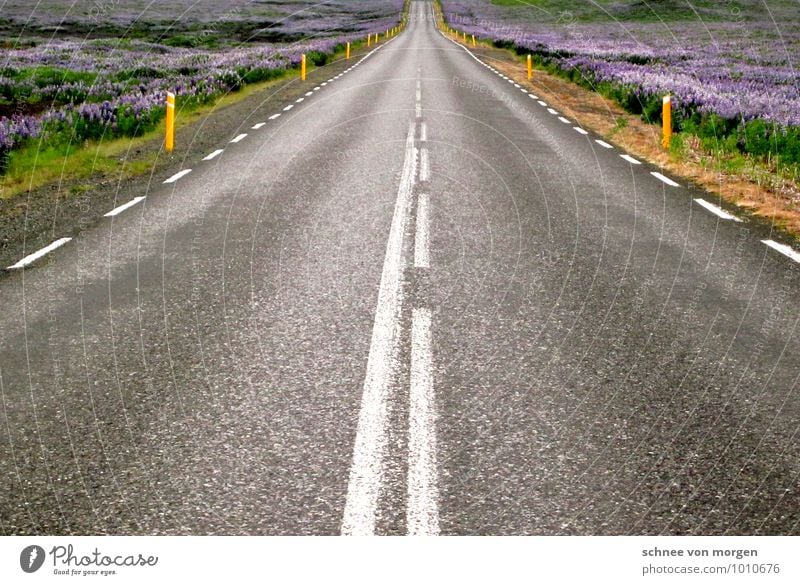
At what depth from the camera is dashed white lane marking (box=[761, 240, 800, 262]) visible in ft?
28.6

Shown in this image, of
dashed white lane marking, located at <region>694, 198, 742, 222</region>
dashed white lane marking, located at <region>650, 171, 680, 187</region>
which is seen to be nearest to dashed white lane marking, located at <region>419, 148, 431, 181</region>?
dashed white lane marking, located at <region>650, 171, 680, 187</region>

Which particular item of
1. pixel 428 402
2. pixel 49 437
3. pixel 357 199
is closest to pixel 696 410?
pixel 428 402

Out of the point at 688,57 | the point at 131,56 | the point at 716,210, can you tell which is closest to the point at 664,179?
the point at 716,210

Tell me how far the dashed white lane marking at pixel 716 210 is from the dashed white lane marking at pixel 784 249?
50.7 inches

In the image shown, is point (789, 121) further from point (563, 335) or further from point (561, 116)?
point (563, 335)

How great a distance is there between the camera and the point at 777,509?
3881 millimetres

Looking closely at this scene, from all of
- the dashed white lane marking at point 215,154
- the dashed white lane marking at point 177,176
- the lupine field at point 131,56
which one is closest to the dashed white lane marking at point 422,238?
the dashed white lane marking at point 177,176

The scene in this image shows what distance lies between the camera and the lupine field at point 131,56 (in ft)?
63.7

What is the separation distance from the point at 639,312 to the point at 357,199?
212 inches

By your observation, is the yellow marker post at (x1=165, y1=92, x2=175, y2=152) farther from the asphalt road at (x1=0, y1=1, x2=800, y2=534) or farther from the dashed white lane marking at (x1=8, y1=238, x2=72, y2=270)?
the dashed white lane marking at (x1=8, y1=238, x2=72, y2=270)

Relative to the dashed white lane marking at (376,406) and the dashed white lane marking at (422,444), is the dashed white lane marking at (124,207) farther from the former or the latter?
the dashed white lane marking at (422,444)
